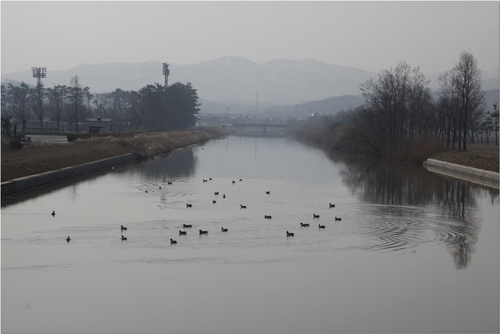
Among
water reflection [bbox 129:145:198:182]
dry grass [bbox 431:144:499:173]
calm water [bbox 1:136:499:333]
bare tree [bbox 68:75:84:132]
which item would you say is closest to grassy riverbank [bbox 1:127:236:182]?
water reflection [bbox 129:145:198:182]

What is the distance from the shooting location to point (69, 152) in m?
42.7

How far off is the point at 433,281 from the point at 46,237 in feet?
31.6

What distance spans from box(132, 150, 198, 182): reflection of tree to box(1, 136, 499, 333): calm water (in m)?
8.00

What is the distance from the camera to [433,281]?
15.8 meters

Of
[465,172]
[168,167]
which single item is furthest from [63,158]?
[465,172]

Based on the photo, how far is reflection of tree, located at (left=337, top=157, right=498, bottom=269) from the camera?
830 inches

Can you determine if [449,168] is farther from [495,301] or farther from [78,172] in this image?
[495,301]

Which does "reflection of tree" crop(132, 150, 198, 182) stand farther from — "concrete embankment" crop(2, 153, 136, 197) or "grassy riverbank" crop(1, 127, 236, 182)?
"grassy riverbank" crop(1, 127, 236, 182)

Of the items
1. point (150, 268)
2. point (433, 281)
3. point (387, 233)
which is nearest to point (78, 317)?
point (150, 268)

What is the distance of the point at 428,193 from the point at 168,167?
1765 centimetres

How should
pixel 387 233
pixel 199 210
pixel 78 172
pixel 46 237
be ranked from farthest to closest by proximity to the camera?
pixel 78 172
pixel 199 210
pixel 387 233
pixel 46 237

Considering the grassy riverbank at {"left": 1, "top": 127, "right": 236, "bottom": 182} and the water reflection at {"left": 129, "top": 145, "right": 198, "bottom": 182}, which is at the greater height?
the grassy riverbank at {"left": 1, "top": 127, "right": 236, "bottom": 182}

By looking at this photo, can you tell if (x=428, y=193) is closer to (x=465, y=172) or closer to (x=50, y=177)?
(x=465, y=172)

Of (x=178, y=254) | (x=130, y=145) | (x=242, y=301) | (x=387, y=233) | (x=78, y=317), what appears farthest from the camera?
(x=130, y=145)
